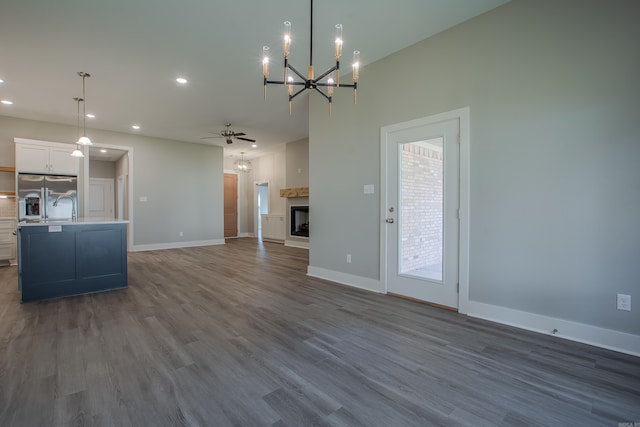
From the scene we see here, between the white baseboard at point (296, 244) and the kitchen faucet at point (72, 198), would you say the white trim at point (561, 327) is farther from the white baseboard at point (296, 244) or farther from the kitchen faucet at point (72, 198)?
the kitchen faucet at point (72, 198)

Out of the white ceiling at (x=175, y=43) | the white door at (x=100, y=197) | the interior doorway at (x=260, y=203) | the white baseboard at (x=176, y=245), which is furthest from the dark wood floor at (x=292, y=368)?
the interior doorway at (x=260, y=203)

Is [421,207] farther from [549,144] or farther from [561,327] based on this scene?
[561,327]

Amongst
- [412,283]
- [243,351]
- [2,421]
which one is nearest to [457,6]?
[412,283]

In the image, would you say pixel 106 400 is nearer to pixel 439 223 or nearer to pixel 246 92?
pixel 439 223

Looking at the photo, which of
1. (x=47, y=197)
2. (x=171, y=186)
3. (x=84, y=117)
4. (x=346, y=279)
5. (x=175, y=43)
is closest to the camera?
(x=175, y=43)

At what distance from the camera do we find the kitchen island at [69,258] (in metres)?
3.41

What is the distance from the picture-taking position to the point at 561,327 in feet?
7.86

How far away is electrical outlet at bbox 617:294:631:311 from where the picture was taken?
2.13 m

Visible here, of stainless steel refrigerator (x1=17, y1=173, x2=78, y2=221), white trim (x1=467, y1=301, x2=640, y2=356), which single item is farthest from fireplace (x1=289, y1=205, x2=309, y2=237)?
white trim (x1=467, y1=301, x2=640, y2=356)

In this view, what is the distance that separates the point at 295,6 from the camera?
2.72m

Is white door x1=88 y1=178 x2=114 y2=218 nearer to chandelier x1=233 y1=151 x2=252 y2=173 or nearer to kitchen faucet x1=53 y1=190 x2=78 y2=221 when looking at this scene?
kitchen faucet x1=53 y1=190 x2=78 y2=221

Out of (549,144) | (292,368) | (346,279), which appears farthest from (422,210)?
(292,368)

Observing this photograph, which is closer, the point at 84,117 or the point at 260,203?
the point at 84,117

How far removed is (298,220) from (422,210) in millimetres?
5354
